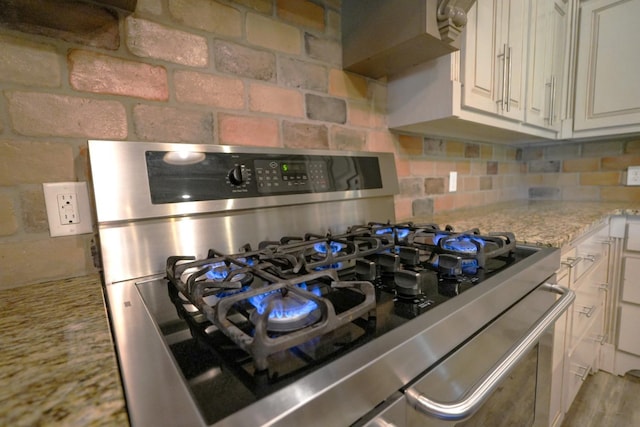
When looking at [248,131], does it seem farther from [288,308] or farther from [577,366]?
[577,366]

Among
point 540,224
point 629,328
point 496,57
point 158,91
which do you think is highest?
point 496,57

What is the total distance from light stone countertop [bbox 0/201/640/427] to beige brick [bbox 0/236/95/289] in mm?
25

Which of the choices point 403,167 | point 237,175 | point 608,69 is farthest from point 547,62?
point 237,175

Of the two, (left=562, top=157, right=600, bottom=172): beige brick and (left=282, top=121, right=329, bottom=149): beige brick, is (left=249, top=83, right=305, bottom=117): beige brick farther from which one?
(left=562, top=157, right=600, bottom=172): beige brick

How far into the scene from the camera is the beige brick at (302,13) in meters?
0.96

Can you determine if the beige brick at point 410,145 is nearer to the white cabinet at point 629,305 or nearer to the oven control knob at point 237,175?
the oven control knob at point 237,175

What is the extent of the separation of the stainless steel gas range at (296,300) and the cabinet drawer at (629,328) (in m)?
1.19

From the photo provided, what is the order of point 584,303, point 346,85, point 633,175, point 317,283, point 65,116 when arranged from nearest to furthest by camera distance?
point 317,283, point 65,116, point 346,85, point 584,303, point 633,175

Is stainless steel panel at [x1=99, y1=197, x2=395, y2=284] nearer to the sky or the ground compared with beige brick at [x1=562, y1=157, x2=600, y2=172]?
nearer to the ground

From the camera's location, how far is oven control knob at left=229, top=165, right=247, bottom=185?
776 millimetres

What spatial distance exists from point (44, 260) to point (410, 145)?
1.33 meters

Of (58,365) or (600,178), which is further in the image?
(600,178)

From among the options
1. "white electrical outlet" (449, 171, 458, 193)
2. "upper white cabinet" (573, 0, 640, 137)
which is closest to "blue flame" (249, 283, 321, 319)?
"white electrical outlet" (449, 171, 458, 193)

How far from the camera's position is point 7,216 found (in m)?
0.62
